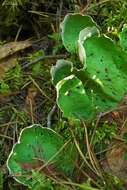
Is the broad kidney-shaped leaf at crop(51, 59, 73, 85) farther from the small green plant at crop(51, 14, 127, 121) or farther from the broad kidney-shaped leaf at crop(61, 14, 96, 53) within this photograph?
the broad kidney-shaped leaf at crop(61, 14, 96, 53)

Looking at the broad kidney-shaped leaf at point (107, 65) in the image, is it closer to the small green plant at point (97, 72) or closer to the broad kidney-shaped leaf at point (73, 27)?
the small green plant at point (97, 72)

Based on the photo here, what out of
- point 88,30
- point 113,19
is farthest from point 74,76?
point 113,19

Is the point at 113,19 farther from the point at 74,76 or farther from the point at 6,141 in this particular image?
the point at 6,141

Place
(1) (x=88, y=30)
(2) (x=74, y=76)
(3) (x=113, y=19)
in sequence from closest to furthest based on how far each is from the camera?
(2) (x=74, y=76) → (1) (x=88, y=30) → (3) (x=113, y=19)

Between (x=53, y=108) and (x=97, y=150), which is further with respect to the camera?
(x=53, y=108)

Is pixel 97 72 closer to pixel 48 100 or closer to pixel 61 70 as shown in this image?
pixel 61 70

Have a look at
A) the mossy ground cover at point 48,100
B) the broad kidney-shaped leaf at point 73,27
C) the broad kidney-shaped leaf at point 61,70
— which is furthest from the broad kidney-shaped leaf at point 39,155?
the broad kidney-shaped leaf at point 73,27

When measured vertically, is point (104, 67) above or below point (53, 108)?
above
